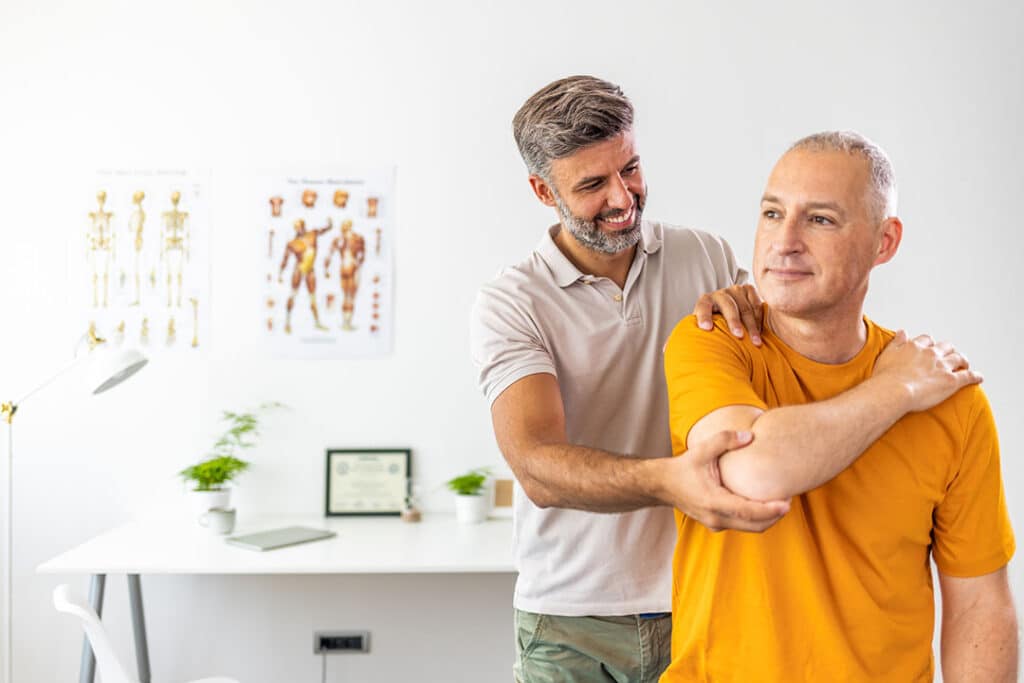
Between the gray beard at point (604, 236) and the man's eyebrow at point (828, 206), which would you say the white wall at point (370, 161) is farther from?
the man's eyebrow at point (828, 206)

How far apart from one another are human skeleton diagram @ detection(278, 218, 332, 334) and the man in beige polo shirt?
1565mm

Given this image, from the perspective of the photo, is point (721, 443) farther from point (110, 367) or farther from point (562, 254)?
point (110, 367)

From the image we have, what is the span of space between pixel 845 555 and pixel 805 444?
0.21 metres

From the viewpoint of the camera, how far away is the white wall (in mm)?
3098

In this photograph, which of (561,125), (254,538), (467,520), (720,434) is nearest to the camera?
(720,434)

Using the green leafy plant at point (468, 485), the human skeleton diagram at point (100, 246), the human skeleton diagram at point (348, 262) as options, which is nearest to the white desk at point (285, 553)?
the green leafy plant at point (468, 485)

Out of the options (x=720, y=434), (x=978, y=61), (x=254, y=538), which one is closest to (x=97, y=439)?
(x=254, y=538)

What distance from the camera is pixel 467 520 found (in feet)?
9.95

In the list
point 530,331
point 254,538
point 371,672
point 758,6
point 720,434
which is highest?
point 758,6

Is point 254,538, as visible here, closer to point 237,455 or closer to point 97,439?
point 237,455

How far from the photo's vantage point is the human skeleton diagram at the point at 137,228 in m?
3.11

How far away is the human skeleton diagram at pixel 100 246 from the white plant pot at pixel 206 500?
762 mm

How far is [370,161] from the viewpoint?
312cm

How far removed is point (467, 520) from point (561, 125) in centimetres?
176
